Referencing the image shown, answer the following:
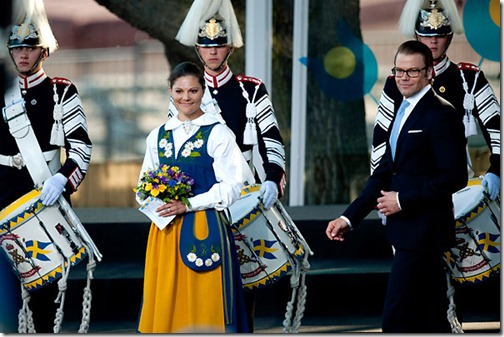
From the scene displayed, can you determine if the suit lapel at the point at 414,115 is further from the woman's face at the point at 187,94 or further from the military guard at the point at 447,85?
the woman's face at the point at 187,94

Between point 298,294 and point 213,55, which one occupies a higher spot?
point 213,55

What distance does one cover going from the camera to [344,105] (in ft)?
28.7

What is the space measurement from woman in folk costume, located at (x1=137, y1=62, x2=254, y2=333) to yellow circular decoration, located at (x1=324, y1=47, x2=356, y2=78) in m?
3.01

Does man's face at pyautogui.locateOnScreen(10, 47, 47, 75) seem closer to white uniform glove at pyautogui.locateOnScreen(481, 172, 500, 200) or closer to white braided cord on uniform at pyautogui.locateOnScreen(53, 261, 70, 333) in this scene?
white braided cord on uniform at pyautogui.locateOnScreen(53, 261, 70, 333)

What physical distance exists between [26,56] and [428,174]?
91.3 inches

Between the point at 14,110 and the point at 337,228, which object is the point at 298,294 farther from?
the point at 14,110

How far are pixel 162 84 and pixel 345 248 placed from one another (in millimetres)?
1954

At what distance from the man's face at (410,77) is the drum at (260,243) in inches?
42.7

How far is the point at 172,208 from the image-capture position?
563 cm

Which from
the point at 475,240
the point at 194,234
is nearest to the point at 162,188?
the point at 194,234

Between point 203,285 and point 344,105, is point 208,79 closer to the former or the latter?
point 203,285

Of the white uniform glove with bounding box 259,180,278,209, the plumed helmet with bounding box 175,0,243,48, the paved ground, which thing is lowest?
the paved ground

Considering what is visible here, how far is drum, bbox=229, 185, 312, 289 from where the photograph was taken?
20.6 ft

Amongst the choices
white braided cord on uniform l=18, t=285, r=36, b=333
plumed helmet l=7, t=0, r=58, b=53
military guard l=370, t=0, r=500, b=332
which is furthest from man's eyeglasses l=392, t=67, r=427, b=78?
white braided cord on uniform l=18, t=285, r=36, b=333
